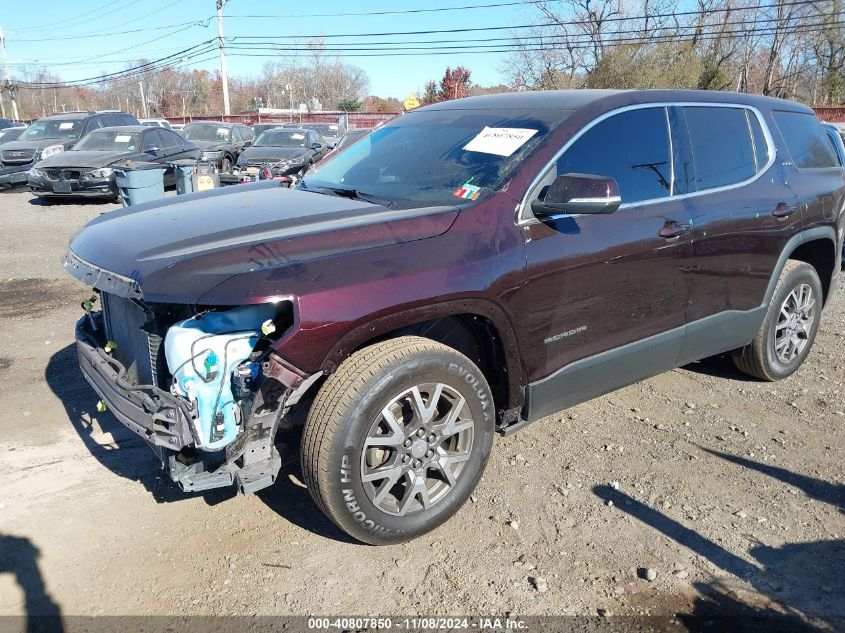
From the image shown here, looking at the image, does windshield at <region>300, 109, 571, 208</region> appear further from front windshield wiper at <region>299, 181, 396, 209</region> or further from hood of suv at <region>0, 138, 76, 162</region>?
hood of suv at <region>0, 138, 76, 162</region>

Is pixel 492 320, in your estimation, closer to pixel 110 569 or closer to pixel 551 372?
pixel 551 372

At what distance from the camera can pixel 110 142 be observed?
13.9 metres

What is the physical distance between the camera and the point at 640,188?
366 cm

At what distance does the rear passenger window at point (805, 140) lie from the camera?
4637 millimetres

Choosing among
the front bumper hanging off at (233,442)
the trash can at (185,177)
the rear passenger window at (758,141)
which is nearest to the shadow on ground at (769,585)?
the front bumper hanging off at (233,442)

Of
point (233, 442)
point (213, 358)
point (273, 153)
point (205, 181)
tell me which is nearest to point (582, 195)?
point (213, 358)

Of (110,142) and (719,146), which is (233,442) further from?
(110,142)

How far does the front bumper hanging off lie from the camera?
2637mm

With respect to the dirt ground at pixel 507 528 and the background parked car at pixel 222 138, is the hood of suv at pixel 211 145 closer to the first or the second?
the background parked car at pixel 222 138

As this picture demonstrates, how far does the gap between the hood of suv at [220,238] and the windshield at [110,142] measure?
1137 cm

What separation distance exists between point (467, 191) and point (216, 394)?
1.50m

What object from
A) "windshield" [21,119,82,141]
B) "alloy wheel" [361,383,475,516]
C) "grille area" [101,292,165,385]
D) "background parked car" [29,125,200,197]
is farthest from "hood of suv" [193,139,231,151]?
"alloy wheel" [361,383,475,516]

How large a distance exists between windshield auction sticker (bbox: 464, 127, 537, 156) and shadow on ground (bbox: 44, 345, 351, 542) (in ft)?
5.72

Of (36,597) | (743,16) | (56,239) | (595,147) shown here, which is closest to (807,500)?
(595,147)
